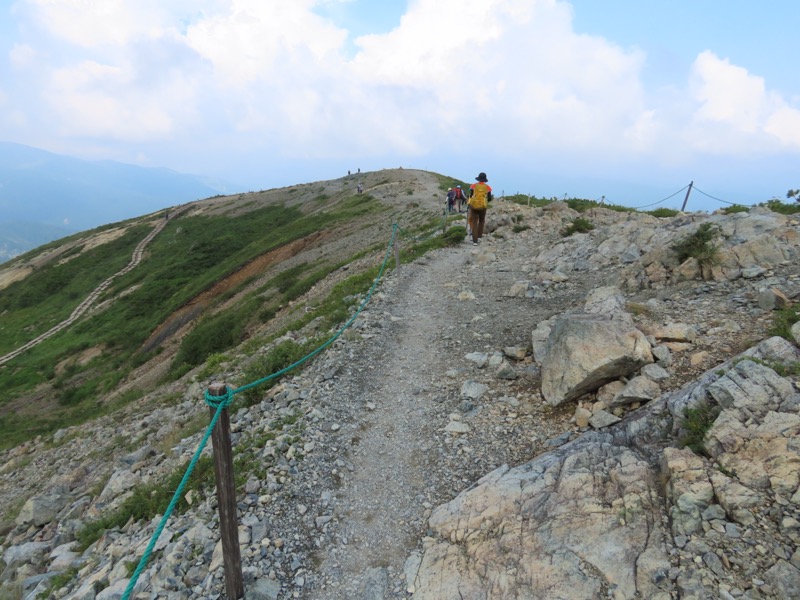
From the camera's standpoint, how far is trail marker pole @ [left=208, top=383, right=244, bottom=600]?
4.79m

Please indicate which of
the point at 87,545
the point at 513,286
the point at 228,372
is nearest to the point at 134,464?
the point at 87,545

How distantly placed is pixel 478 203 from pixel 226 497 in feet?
58.7

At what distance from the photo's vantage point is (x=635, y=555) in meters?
4.84

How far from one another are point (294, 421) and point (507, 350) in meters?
5.48

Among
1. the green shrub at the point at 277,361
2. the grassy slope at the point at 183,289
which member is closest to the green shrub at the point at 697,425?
the green shrub at the point at 277,361

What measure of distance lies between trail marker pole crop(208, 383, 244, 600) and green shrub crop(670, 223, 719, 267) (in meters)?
12.2

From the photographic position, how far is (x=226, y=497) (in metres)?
5.00

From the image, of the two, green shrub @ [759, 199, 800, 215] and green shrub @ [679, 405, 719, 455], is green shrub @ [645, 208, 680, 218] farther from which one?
green shrub @ [679, 405, 719, 455]

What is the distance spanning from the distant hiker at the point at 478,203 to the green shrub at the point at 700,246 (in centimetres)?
877

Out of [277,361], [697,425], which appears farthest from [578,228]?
[697,425]

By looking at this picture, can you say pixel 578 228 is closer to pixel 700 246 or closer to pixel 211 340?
pixel 700 246

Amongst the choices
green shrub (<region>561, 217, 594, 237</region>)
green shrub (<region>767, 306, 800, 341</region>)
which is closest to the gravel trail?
green shrub (<region>767, 306, 800, 341</region>)

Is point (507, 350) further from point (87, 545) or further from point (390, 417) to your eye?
point (87, 545)

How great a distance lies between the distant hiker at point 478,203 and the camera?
1948cm
